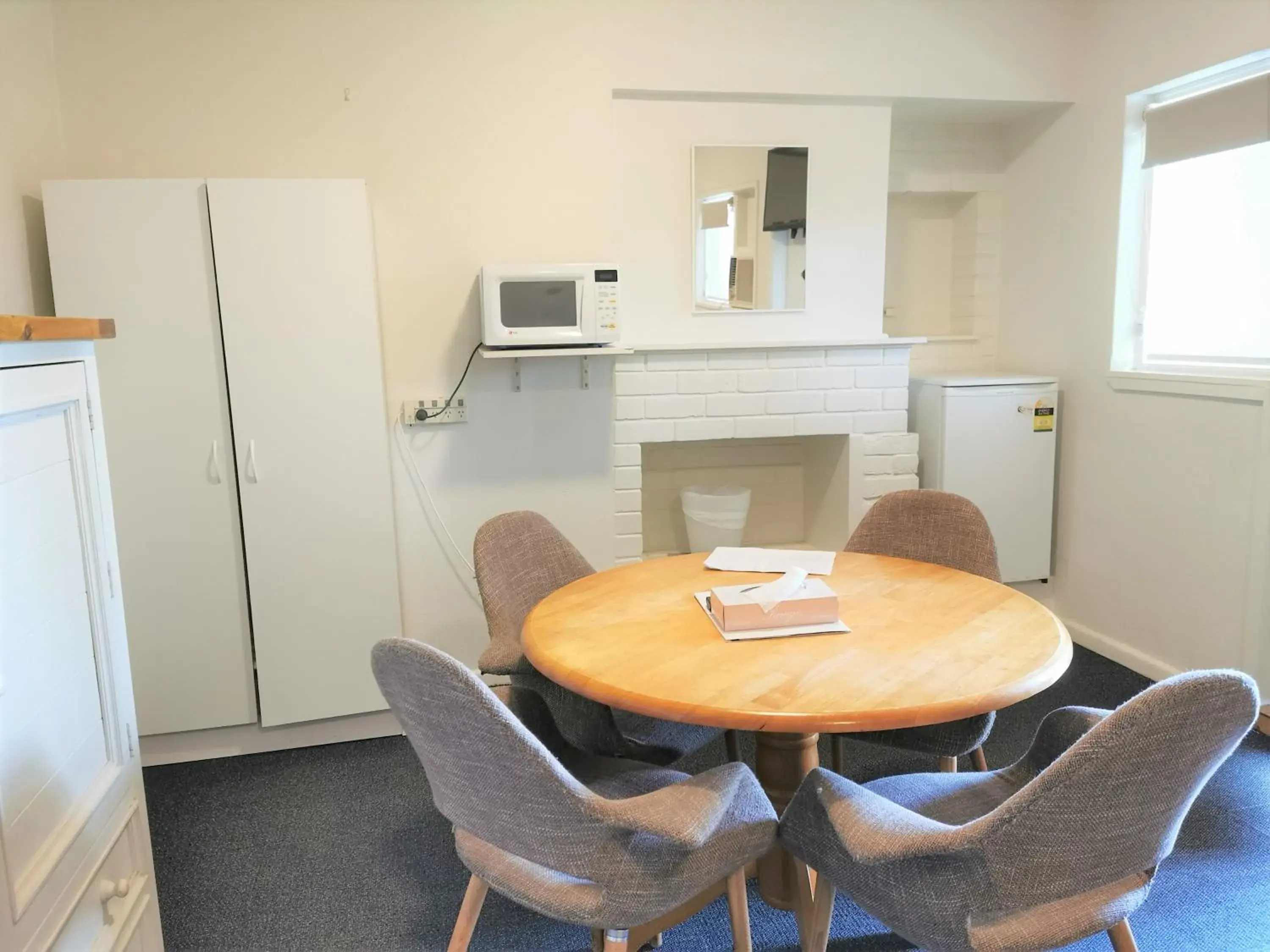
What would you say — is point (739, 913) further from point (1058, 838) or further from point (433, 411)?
point (433, 411)

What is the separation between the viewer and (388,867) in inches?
89.0

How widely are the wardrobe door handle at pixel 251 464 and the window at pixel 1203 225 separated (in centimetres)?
314

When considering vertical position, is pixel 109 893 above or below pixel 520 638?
below

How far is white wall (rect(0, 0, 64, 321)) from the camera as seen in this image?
8.14 ft

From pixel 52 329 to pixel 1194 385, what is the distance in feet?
10.6

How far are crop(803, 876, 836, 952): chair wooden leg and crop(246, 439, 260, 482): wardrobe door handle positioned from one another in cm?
201

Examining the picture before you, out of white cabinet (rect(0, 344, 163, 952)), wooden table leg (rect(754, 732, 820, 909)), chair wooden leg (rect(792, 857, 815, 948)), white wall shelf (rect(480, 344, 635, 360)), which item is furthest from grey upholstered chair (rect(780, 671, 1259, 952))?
white wall shelf (rect(480, 344, 635, 360))

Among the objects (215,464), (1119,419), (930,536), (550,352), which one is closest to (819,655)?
(930,536)

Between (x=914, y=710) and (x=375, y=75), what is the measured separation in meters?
2.61

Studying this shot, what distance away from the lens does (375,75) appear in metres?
2.93

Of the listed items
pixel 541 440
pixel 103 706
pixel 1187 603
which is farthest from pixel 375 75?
pixel 1187 603

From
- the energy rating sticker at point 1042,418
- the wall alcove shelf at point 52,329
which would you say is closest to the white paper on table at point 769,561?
the wall alcove shelf at point 52,329

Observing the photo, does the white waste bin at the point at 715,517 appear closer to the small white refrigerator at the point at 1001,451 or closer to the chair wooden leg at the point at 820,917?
the small white refrigerator at the point at 1001,451

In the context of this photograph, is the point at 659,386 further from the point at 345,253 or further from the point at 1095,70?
→ the point at 1095,70
